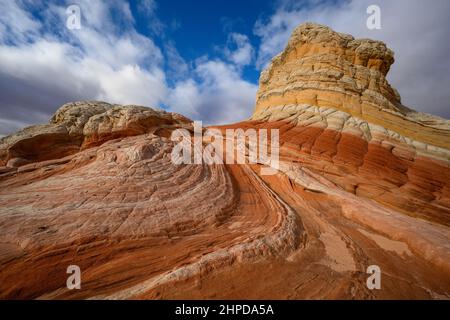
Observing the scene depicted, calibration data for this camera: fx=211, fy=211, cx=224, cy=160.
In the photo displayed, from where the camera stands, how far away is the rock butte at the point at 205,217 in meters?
3.39

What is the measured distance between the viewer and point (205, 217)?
521cm

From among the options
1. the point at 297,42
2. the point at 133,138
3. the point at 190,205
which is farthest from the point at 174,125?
the point at 297,42

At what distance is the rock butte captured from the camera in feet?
11.1

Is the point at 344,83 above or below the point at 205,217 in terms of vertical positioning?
above

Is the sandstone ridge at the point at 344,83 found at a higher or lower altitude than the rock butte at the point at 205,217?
higher

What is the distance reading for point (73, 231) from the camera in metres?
3.91

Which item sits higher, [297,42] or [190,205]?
[297,42]

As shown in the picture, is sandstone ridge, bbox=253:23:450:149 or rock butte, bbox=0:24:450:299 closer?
rock butte, bbox=0:24:450:299

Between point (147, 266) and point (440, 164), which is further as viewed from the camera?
point (440, 164)

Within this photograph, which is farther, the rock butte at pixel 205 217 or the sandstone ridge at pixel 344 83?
the sandstone ridge at pixel 344 83

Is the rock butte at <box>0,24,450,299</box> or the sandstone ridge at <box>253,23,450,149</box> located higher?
the sandstone ridge at <box>253,23,450,149</box>

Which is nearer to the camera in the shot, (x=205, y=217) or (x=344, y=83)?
(x=205, y=217)

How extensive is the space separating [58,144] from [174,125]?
5225mm
